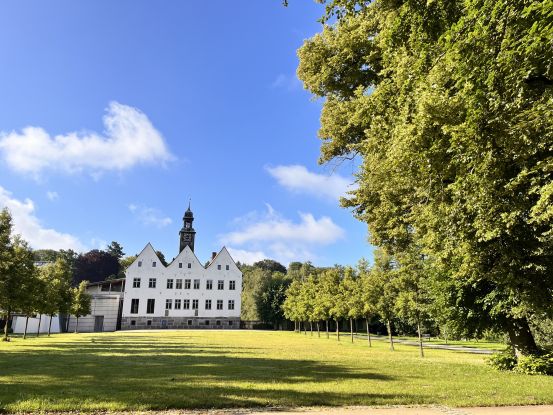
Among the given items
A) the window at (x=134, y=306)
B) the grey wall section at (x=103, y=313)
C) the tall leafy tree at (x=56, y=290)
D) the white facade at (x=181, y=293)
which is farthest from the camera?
the white facade at (x=181, y=293)

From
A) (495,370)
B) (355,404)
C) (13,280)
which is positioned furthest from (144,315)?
(355,404)

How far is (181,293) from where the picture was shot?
69750mm

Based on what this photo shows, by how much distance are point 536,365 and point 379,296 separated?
14940 millimetres

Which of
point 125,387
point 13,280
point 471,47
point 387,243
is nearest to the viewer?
point 471,47

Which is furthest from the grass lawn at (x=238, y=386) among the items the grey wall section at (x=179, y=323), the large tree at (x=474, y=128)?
the grey wall section at (x=179, y=323)

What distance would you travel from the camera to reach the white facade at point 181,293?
6738cm

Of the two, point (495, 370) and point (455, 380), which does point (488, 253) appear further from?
point (495, 370)

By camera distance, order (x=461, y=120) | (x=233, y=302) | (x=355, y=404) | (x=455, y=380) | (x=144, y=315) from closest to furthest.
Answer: (x=461, y=120) < (x=355, y=404) < (x=455, y=380) < (x=144, y=315) < (x=233, y=302)

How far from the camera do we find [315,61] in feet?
62.2

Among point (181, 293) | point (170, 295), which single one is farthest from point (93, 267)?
point (181, 293)

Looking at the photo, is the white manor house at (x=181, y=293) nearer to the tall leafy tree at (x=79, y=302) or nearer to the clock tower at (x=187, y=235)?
the clock tower at (x=187, y=235)

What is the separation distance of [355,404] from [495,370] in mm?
10266

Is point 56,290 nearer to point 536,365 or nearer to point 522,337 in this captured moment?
point 522,337

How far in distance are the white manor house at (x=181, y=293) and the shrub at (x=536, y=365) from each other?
58.4 meters
